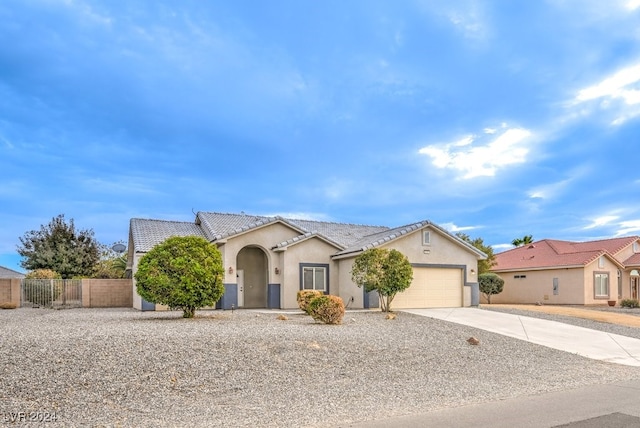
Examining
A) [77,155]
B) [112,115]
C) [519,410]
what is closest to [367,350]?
[519,410]

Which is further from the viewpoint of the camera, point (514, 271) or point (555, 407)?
point (514, 271)

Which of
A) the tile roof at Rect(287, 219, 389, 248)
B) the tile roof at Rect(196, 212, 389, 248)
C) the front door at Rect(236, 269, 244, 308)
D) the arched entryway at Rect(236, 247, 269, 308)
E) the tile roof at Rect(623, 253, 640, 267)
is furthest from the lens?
the tile roof at Rect(623, 253, 640, 267)

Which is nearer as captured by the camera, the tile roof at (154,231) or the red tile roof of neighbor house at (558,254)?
the tile roof at (154,231)

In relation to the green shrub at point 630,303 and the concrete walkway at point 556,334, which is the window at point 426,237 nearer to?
the concrete walkway at point 556,334

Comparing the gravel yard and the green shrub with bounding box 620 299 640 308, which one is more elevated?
the gravel yard

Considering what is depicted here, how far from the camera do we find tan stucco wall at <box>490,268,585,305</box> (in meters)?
32.7

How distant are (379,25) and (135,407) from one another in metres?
13.6

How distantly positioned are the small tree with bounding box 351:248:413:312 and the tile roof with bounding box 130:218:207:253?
9558 millimetres

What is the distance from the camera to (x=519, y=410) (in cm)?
754

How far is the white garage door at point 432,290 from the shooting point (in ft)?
77.6

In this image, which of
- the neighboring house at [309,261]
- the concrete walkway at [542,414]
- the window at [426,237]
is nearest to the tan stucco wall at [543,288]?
the neighboring house at [309,261]

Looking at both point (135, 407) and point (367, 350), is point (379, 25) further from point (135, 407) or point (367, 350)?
point (135, 407)

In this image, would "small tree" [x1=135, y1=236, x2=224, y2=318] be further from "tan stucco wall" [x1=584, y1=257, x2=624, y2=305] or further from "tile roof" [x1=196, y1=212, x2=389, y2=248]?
"tan stucco wall" [x1=584, y1=257, x2=624, y2=305]

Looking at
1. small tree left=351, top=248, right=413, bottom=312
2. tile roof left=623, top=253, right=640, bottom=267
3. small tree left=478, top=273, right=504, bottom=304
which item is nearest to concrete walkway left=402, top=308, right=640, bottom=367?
small tree left=351, top=248, right=413, bottom=312
